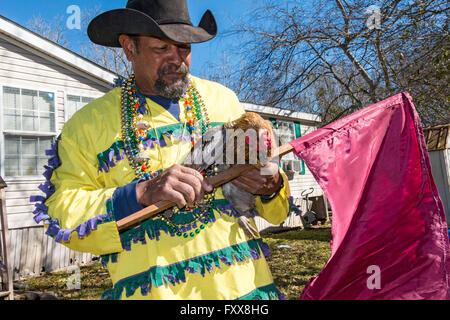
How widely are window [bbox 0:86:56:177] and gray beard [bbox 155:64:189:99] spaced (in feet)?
22.5

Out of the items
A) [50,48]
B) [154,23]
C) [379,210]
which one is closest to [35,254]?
[50,48]

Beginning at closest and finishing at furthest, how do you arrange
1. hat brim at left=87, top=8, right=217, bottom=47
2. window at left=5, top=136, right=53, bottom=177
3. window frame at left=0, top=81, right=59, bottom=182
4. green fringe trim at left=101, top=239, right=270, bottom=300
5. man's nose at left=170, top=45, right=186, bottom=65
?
green fringe trim at left=101, top=239, right=270, bottom=300, hat brim at left=87, top=8, right=217, bottom=47, man's nose at left=170, top=45, right=186, bottom=65, window frame at left=0, top=81, right=59, bottom=182, window at left=5, top=136, right=53, bottom=177

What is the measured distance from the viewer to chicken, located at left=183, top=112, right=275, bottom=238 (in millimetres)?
1693

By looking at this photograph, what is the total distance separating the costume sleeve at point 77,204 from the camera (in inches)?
61.9

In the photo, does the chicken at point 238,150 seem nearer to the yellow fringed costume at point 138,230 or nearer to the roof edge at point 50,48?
the yellow fringed costume at point 138,230

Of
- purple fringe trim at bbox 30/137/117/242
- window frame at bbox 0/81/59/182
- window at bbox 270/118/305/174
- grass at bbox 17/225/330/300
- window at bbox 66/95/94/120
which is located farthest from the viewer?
window at bbox 270/118/305/174

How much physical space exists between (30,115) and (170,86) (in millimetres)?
7194

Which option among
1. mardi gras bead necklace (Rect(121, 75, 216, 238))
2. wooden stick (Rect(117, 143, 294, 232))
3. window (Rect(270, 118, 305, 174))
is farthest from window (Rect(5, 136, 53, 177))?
window (Rect(270, 118, 305, 174))

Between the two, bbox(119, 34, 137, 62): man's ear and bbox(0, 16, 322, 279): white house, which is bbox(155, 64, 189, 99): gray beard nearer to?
bbox(119, 34, 137, 62): man's ear

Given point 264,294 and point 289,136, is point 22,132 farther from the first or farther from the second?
point 289,136

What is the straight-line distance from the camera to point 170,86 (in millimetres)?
1939

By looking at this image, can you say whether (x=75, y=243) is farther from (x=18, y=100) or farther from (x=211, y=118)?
(x=18, y=100)

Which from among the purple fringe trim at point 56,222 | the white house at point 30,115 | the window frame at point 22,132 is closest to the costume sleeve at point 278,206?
the purple fringe trim at point 56,222

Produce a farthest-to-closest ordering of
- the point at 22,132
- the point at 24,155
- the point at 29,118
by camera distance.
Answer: the point at 29,118, the point at 24,155, the point at 22,132
